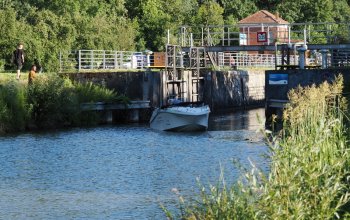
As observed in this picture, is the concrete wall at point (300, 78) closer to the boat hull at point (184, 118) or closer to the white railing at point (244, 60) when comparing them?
the boat hull at point (184, 118)

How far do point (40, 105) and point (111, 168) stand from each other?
1474cm

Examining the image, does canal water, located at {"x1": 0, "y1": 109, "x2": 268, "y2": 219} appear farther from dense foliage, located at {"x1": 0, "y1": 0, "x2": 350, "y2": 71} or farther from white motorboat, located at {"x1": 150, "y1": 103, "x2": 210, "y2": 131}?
dense foliage, located at {"x1": 0, "y1": 0, "x2": 350, "y2": 71}

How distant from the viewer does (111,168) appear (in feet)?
96.5

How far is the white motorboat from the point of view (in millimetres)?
42844

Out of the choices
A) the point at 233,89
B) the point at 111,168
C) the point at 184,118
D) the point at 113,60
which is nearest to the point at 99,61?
the point at 113,60

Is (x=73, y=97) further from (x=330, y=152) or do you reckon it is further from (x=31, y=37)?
(x=330, y=152)

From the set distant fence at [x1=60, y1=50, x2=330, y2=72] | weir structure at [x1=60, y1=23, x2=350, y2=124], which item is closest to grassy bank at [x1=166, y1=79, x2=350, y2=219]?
weir structure at [x1=60, y1=23, x2=350, y2=124]

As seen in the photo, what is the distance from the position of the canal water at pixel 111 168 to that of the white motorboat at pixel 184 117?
29.2 inches

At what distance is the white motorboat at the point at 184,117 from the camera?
42.8m

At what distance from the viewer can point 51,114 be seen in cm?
4388

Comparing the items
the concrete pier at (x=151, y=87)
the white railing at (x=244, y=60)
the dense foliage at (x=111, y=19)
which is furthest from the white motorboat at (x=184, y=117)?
the white railing at (x=244, y=60)

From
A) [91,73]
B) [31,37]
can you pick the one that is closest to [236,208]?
[91,73]

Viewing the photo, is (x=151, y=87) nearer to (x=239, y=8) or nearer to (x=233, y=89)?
(x=233, y=89)

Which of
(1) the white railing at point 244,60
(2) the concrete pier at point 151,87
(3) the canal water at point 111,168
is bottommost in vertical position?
(3) the canal water at point 111,168
